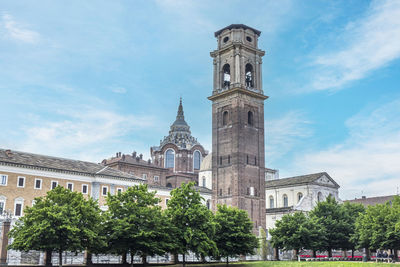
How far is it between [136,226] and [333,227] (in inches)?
1194

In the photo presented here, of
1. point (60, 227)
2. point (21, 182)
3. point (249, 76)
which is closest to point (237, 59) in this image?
point (249, 76)

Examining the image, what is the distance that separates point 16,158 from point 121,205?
19.9 meters

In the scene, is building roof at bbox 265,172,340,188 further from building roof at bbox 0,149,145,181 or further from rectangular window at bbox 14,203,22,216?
rectangular window at bbox 14,203,22,216

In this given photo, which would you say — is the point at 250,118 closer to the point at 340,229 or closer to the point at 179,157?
the point at 340,229

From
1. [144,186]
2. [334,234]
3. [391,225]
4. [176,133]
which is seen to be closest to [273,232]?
[334,234]

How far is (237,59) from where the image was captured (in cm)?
7044

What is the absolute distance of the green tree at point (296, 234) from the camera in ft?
180

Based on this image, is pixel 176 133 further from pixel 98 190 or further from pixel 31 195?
pixel 31 195

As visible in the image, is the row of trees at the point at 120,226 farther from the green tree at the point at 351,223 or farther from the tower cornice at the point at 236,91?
the tower cornice at the point at 236,91

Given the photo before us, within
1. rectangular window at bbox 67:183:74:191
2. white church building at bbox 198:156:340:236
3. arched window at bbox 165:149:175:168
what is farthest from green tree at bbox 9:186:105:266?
arched window at bbox 165:149:175:168

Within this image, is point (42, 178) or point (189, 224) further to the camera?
point (42, 178)

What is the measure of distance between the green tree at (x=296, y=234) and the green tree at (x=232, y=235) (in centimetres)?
762

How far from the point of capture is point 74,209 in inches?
1469

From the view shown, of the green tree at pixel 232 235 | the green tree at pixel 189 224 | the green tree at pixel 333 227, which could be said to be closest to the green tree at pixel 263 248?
the green tree at pixel 333 227
